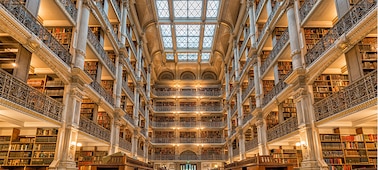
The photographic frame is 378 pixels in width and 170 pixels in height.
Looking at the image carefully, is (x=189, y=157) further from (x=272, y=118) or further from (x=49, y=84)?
(x=49, y=84)

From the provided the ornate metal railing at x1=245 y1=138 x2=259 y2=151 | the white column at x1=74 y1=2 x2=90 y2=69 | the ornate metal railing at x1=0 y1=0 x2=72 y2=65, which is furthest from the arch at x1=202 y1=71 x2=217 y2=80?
the ornate metal railing at x1=0 y1=0 x2=72 y2=65

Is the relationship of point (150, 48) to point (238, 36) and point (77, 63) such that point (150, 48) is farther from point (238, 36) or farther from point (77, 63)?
point (77, 63)

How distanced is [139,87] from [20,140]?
11123mm

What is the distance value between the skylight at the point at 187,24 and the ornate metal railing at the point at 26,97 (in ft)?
42.4

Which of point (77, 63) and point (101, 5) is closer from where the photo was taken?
point (77, 63)

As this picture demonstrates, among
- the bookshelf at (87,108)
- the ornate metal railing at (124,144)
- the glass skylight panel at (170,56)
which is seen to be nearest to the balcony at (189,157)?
→ the ornate metal railing at (124,144)

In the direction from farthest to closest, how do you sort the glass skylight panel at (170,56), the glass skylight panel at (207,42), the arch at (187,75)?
1. the arch at (187,75)
2. the glass skylight panel at (170,56)
3. the glass skylight panel at (207,42)

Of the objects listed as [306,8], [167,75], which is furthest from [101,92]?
[167,75]

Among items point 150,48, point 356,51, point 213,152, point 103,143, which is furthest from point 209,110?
point 356,51

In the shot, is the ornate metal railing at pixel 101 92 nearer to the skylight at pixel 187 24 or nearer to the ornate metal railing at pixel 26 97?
the ornate metal railing at pixel 26 97

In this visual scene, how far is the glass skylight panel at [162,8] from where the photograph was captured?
64.4 feet

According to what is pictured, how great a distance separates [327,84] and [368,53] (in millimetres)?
2469

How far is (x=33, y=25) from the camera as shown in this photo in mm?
7055

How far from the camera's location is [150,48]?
2472 cm
